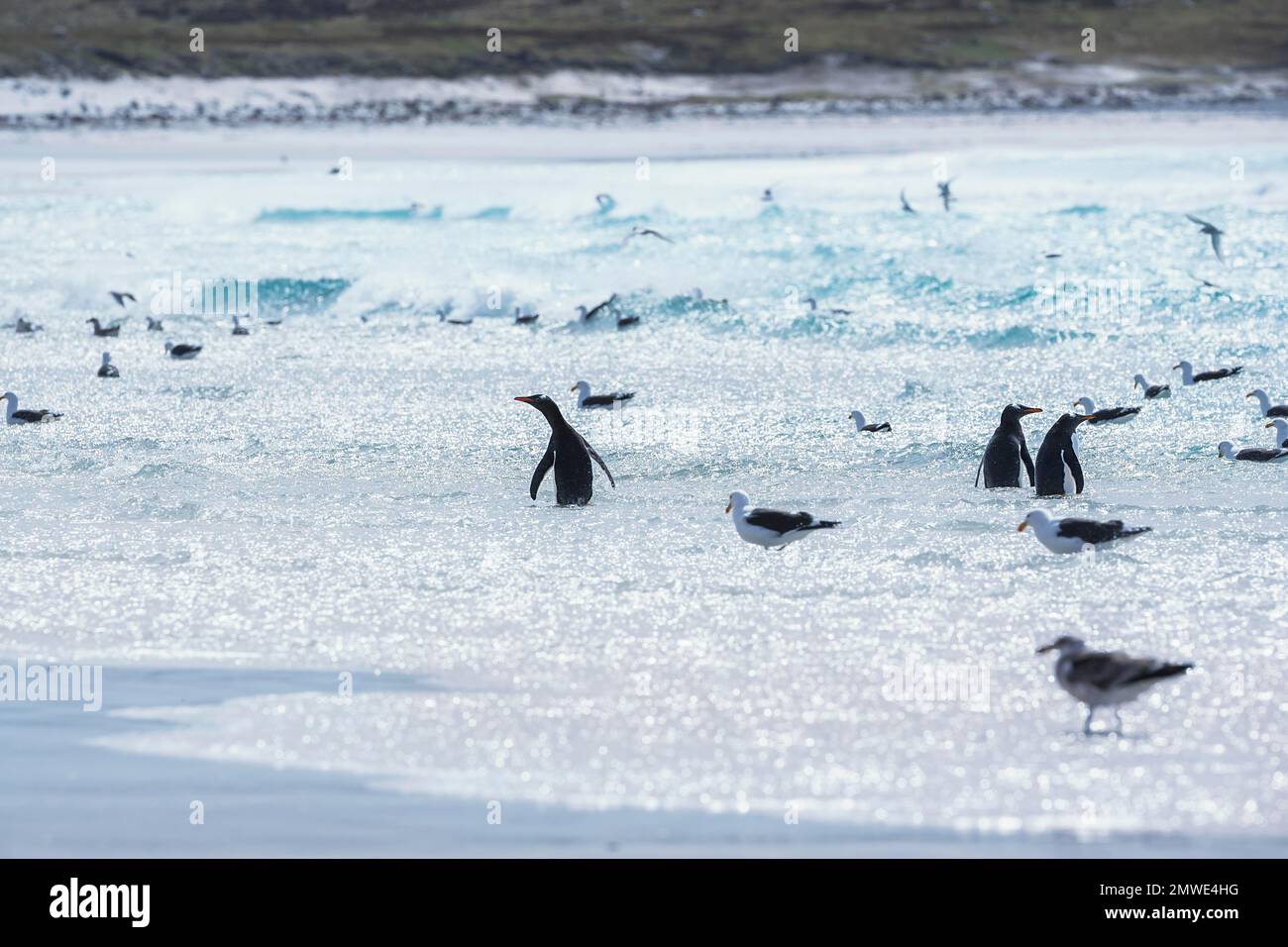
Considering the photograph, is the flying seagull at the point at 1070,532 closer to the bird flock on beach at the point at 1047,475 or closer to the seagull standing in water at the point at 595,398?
the bird flock on beach at the point at 1047,475

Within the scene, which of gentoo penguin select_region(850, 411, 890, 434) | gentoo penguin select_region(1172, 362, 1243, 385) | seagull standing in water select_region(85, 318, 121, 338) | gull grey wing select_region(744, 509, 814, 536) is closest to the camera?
gull grey wing select_region(744, 509, 814, 536)

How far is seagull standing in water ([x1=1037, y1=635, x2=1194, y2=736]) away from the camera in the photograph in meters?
4.52

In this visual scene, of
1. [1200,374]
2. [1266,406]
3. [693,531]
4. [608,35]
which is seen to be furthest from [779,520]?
[608,35]

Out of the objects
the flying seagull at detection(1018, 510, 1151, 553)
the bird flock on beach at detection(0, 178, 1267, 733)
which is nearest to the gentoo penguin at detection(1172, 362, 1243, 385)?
the bird flock on beach at detection(0, 178, 1267, 733)

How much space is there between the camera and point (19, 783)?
14.4ft

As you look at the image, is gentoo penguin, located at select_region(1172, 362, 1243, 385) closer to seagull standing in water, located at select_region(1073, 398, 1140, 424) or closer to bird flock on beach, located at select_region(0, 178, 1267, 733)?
bird flock on beach, located at select_region(0, 178, 1267, 733)

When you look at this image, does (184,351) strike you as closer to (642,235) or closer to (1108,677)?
(642,235)

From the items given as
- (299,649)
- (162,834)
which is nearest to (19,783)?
(162,834)

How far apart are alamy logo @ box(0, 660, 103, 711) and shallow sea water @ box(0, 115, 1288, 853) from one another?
17 cm

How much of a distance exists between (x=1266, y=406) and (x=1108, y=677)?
6.64 meters
